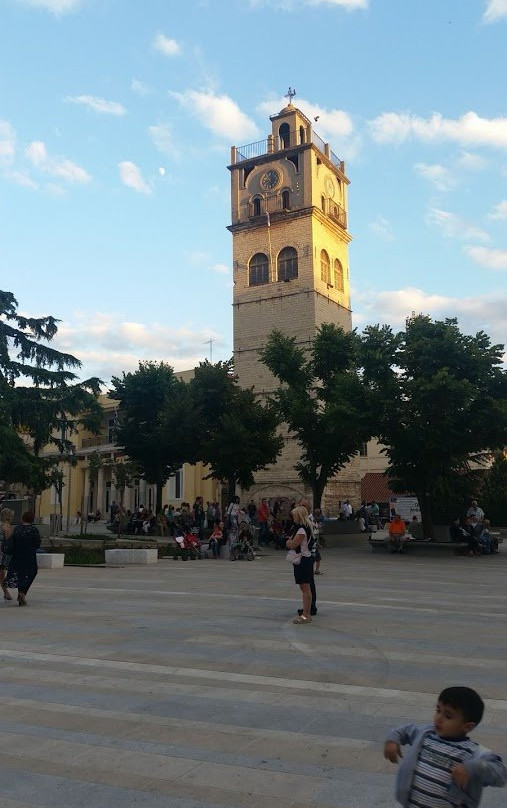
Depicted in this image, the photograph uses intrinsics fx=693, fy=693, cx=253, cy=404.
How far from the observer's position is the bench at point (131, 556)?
20.0 meters

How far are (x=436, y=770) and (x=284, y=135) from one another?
5494cm

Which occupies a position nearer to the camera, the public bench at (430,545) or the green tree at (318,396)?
the public bench at (430,545)

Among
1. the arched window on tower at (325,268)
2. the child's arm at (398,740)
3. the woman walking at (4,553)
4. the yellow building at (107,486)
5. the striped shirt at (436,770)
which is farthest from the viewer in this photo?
the arched window on tower at (325,268)

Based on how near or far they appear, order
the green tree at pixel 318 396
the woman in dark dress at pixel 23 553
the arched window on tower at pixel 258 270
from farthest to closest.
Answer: the arched window on tower at pixel 258 270 < the green tree at pixel 318 396 < the woman in dark dress at pixel 23 553

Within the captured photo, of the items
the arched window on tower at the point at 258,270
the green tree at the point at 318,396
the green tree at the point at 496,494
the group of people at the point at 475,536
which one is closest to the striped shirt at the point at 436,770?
the group of people at the point at 475,536

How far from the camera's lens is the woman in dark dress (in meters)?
11.2

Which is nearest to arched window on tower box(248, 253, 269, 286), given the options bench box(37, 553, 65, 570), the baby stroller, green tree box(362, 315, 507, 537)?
green tree box(362, 315, 507, 537)

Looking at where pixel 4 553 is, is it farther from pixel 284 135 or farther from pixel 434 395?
pixel 284 135

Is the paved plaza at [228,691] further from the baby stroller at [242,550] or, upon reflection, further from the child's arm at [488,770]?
the baby stroller at [242,550]

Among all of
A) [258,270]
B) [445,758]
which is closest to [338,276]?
[258,270]

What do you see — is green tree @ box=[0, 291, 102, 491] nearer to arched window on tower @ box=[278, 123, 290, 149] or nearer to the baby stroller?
the baby stroller

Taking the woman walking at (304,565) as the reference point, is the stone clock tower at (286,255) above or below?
above

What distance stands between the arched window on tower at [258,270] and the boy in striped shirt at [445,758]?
160ft

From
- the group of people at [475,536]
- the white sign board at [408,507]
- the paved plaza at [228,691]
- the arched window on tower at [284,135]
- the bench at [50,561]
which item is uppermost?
the arched window on tower at [284,135]
